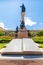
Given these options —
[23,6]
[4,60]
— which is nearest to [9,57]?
[4,60]

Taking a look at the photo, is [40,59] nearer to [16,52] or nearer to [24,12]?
[16,52]

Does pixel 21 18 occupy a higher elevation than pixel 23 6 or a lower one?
lower

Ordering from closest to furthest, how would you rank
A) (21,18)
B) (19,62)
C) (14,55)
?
(19,62) < (14,55) < (21,18)

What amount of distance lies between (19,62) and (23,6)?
15.8 metres

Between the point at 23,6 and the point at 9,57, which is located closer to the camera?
the point at 9,57

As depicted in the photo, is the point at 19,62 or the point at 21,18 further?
the point at 21,18

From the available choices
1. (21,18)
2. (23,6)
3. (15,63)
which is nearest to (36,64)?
(15,63)

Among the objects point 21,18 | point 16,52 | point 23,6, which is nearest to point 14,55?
point 16,52

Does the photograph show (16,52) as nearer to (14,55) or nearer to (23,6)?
(14,55)

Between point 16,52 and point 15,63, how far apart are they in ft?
0.33

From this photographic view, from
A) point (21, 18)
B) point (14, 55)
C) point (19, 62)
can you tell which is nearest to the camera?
point (19, 62)

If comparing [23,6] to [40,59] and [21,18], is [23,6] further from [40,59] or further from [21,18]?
[40,59]

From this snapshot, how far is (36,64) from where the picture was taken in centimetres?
124

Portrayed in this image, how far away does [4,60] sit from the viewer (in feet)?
4.05
